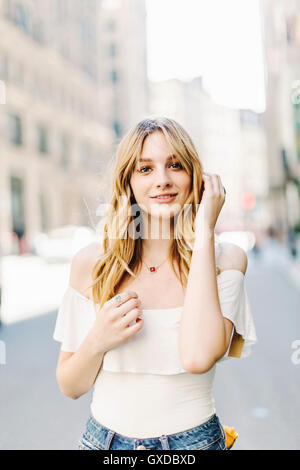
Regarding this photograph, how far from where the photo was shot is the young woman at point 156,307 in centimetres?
121

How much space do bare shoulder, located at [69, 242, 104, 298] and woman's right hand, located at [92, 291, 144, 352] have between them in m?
0.19

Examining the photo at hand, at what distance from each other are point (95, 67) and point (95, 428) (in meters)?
55.3

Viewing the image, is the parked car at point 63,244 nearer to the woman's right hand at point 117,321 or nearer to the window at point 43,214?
the window at point 43,214

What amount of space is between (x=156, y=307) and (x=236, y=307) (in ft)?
0.69

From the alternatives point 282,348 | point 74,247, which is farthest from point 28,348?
point 74,247

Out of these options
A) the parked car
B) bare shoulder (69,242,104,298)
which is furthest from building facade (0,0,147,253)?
bare shoulder (69,242,104,298)

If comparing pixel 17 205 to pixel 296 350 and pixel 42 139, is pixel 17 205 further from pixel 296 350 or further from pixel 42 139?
pixel 296 350

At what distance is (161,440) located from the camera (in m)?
1.23

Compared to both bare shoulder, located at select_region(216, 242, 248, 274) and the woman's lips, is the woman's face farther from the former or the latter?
bare shoulder, located at select_region(216, 242, 248, 274)

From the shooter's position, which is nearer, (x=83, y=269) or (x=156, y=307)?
(x=156, y=307)

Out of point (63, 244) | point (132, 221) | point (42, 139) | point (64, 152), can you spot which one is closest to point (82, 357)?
point (132, 221)

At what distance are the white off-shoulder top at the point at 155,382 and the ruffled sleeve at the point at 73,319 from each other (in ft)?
0.38
